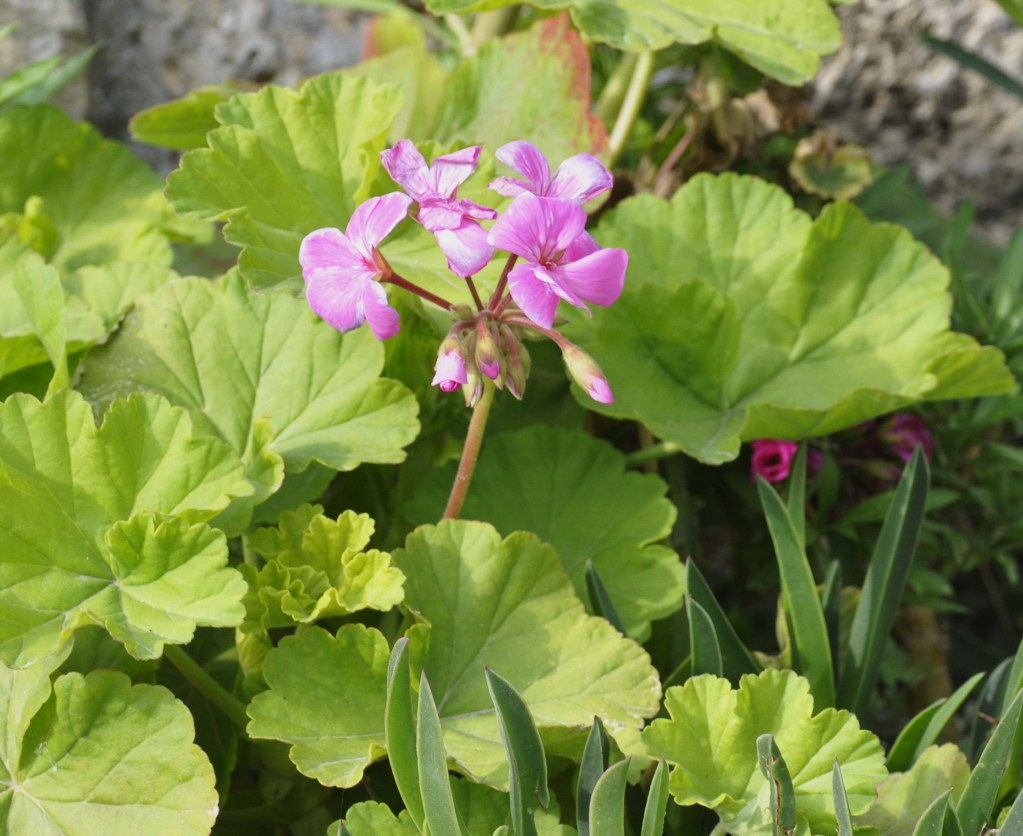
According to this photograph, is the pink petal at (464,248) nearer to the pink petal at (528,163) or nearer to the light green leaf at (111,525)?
the pink petal at (528,163)

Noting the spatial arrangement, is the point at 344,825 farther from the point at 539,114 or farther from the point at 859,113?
the point at 859,113

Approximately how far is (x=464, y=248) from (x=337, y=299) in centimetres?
11

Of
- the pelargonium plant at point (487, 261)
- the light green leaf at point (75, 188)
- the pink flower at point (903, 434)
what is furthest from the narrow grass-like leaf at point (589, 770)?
the light green leaf at point (75, 188)

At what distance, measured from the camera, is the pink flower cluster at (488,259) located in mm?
817

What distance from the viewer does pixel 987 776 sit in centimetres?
84

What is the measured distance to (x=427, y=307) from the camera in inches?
41.3

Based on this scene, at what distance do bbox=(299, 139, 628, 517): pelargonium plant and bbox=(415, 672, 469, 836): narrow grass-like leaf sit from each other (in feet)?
0.74

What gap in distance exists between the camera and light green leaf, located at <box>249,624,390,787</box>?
2.91ft

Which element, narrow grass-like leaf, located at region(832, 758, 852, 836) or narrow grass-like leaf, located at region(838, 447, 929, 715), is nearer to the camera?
narrow grass-like leaf, located at region(832, 758, 852, 836)

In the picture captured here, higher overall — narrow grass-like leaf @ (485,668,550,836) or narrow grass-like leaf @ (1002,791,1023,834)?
narrow grass-like leaf @ (1002,791,1023,834)

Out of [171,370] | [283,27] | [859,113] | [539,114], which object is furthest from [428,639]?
[859,113]

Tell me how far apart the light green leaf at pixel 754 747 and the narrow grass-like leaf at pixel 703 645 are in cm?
8

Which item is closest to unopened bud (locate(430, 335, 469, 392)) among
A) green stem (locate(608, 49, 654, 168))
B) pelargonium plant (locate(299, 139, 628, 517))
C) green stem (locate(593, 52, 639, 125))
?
pelargonium plant (locate(299, 139, 628, 517))

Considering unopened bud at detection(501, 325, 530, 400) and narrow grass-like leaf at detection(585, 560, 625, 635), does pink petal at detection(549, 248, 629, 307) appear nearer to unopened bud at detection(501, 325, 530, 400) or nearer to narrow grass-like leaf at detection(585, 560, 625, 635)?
unopened bud at detection(501, 325, 530, 400)
